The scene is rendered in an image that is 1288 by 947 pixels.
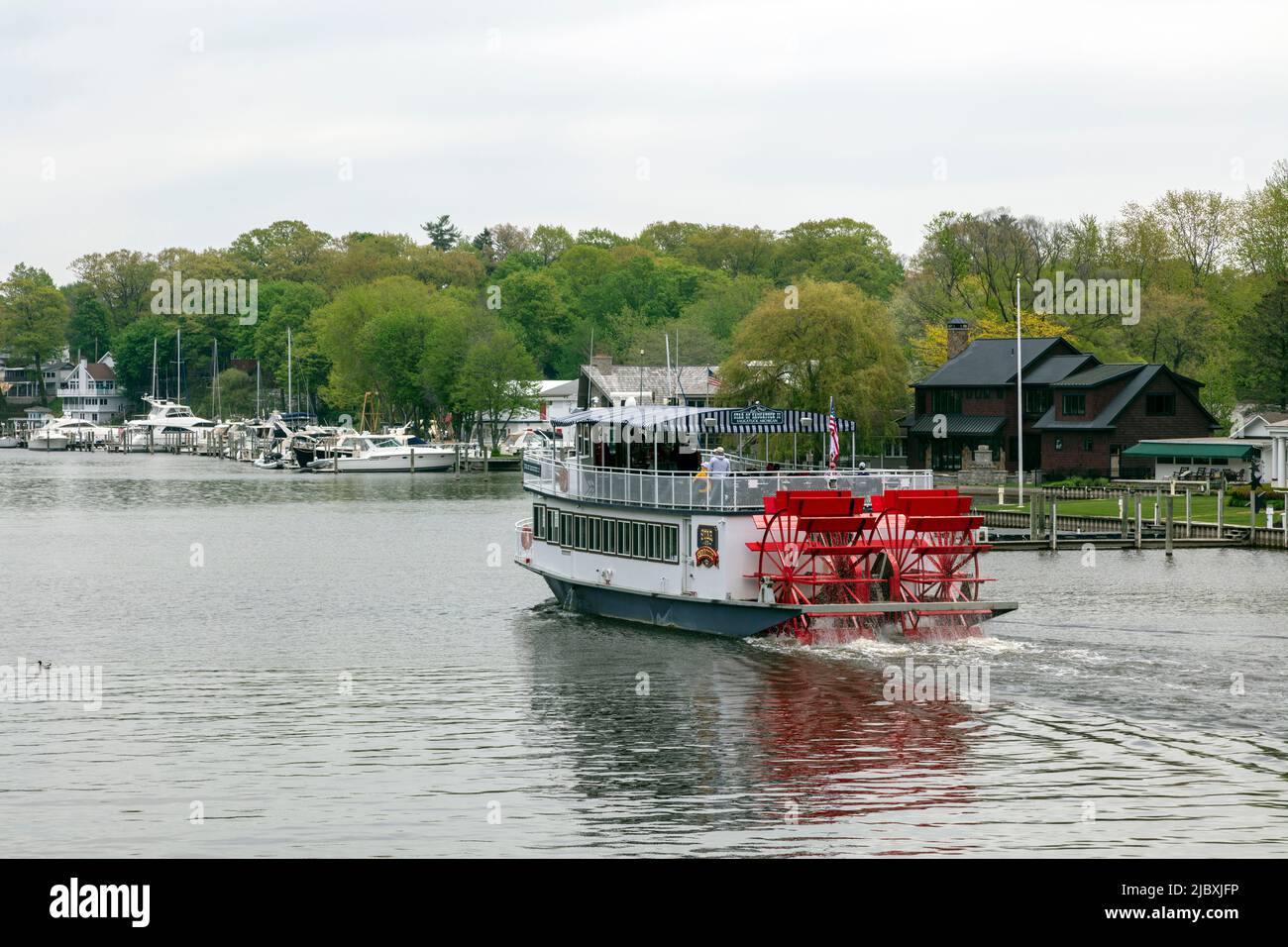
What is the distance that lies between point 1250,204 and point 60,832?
130 meters

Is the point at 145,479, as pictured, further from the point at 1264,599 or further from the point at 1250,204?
the point at 1264,599

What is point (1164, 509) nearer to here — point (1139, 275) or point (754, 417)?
point (754, 417)

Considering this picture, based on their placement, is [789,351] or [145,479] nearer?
[789,351]

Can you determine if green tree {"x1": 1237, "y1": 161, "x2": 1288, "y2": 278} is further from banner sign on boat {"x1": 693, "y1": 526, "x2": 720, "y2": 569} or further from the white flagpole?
banner sign on boat {"x1": 693, "y1": 526, "x2": 720, "y2": 569}

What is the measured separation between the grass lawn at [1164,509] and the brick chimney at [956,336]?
101ft

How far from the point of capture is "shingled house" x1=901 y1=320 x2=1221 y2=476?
107875 mm

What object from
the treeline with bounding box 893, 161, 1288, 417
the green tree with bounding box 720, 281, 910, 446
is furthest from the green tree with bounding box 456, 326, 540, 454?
the green tree with bounding box 720, 281, 910, 446

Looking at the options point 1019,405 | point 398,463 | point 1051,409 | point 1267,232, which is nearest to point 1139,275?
point 1267,232

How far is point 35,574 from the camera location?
2746 inches

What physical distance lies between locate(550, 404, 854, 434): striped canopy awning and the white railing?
1357 mm

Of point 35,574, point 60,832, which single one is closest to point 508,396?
point 35,574

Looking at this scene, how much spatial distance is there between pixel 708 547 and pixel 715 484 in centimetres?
187

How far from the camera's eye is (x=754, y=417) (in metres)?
45.5

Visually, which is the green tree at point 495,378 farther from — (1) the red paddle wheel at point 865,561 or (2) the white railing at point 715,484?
(1) the red paddle wheel at point 865,561
